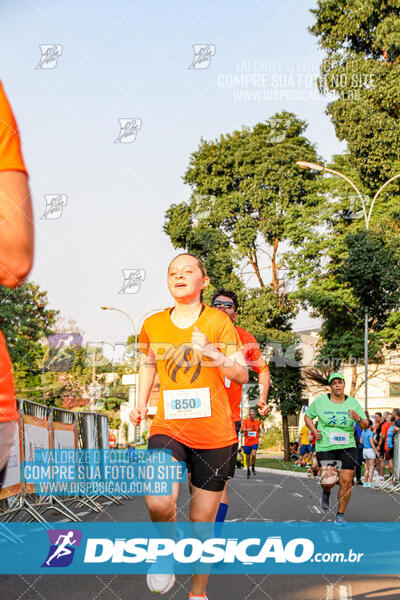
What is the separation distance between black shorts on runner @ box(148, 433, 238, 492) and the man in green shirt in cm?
468

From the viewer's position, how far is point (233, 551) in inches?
257

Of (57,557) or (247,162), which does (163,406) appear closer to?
(57,557)

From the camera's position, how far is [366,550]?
727cm

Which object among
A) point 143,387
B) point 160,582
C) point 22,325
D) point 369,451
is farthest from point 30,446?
point 22,325

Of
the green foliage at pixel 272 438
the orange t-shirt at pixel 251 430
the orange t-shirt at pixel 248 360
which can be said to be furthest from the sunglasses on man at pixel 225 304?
the green foliage at pixel 272 438

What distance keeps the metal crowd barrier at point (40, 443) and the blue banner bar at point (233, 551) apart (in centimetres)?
28

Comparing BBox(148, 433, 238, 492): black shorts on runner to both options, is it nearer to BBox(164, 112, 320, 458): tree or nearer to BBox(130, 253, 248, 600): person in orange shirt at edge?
BBox(130, 253, 248, 600): person in orange shirt at edge

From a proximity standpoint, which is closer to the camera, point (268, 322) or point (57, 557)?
point (57, 557)

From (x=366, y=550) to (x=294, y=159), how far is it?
3092cm

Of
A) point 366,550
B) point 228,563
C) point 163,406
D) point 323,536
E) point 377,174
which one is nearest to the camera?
point 163,406

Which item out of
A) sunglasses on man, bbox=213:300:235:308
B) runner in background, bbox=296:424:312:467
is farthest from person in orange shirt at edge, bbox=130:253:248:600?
runner in background, bbox=296:424:312:467

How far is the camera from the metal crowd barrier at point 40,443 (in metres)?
7.77

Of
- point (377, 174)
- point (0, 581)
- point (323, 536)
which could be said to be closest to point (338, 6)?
point (377, 174)

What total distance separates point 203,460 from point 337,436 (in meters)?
5.01
